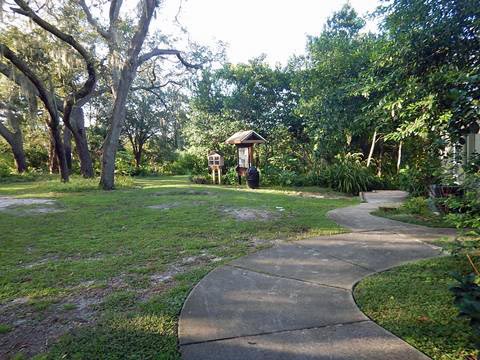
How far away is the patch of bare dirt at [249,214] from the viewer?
568 cm

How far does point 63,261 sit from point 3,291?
0.81 meters

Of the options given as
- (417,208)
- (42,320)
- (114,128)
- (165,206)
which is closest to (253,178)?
(165,206)

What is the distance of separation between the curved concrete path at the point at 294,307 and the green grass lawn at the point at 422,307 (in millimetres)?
104

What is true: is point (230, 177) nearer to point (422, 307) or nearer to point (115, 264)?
point (115, 264)

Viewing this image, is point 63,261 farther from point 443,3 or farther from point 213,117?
point 213,117

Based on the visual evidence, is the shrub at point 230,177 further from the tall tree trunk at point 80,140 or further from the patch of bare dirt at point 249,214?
the tall tree trunk at point 80,140

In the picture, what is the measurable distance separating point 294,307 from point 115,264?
210 cm

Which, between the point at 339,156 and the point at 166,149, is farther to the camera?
the point at 166,149

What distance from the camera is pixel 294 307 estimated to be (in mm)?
2295

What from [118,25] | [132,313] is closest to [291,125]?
[118,25]

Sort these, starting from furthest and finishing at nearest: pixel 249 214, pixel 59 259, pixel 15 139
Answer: pixel 15 139
pixel 249 214
pixel 59 259

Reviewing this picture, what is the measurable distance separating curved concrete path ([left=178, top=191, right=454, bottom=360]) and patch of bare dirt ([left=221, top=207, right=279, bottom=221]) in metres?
1.76

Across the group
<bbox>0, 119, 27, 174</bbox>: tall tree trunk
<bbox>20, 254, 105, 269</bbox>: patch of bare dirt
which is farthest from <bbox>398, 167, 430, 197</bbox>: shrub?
<bbox>0, 119, 27, 174</bbox>: tall tree trunk

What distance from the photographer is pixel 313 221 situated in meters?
5.31
